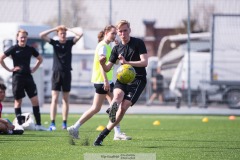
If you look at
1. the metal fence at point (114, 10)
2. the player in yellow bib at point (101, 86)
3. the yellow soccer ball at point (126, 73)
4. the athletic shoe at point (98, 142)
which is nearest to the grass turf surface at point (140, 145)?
the athletic shoe at point (98, 142)

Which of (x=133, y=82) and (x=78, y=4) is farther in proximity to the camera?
(x=78, y=4)

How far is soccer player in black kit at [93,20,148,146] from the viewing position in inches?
450

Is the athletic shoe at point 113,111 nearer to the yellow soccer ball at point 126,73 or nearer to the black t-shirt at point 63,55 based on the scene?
the yellow soccer ball at point 126,73

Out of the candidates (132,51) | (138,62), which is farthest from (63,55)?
(138,62)

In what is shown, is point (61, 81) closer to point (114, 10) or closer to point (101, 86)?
point (101, 86)

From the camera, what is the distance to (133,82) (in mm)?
11641

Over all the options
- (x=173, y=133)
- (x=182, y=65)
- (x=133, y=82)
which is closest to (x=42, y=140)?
(x=133, y=82)

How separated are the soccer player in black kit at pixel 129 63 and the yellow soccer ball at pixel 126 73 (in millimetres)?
88

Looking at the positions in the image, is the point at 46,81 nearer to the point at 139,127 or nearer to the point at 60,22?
the point at 60,22

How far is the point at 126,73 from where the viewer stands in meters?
11.3

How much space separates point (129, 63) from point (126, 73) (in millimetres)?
178

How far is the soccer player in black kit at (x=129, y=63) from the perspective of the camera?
11.4m

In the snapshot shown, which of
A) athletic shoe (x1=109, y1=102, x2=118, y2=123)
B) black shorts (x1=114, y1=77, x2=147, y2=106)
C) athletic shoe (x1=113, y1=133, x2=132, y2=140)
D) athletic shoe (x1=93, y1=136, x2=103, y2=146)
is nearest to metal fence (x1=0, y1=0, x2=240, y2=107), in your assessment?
athletic shoe (x1=113, y1=133, x2=132, y2=140)

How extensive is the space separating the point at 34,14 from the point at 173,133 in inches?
513
